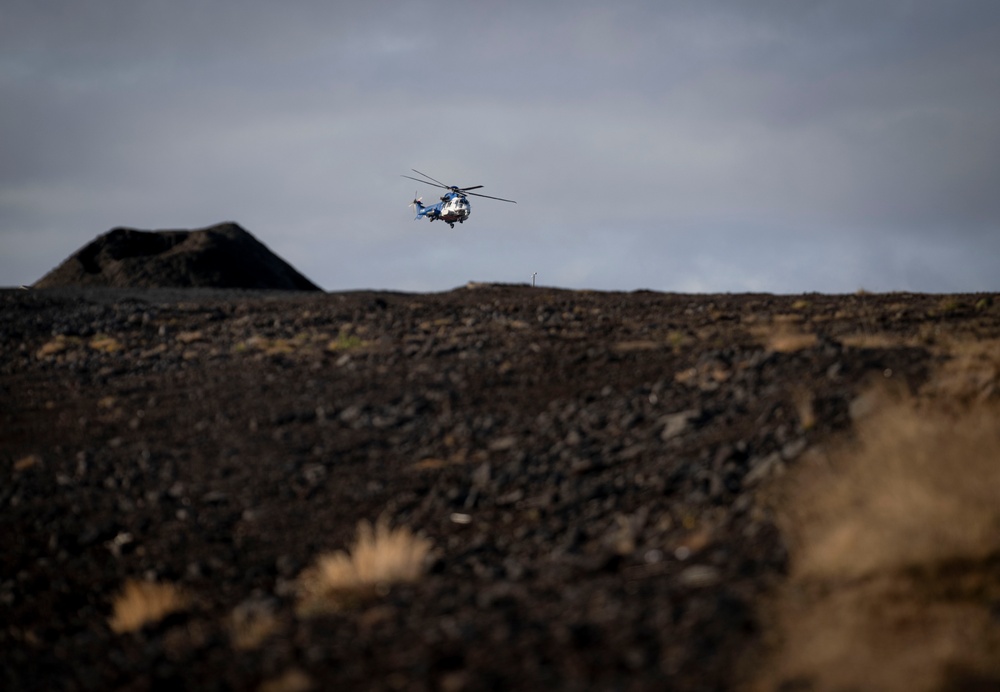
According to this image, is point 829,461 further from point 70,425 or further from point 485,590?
point 70,425

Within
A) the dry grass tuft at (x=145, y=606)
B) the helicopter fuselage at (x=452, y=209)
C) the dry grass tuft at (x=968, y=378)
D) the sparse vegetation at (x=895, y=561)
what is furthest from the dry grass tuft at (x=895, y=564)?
the helicopter fuselage at (x=452, y=209)

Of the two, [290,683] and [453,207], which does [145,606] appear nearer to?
[290,683]

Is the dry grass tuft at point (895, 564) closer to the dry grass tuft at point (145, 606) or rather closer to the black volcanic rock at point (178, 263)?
the dry grass tuft at point (145, 606)

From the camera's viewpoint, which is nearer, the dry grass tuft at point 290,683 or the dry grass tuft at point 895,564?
the dry grass tuft at point 895,564

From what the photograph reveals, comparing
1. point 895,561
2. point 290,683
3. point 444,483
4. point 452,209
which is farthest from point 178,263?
point 895,561

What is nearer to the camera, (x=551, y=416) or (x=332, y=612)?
(x=332, y=612)

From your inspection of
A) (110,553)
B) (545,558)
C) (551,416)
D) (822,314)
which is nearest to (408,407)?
(551,416)
